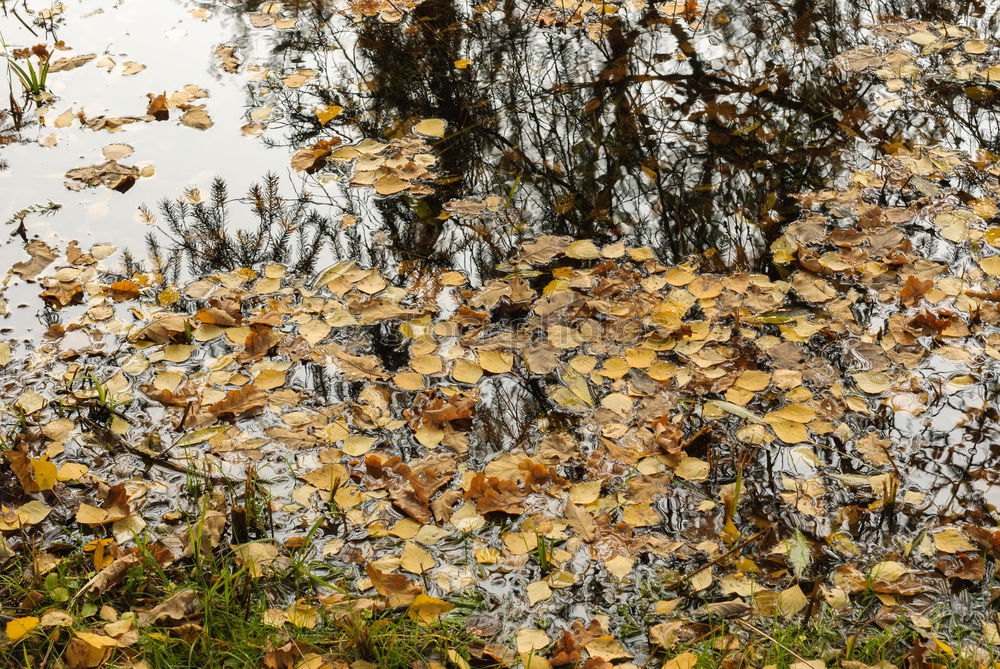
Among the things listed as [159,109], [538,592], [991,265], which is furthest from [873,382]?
[159,109]

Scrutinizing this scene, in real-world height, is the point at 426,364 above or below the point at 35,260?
below

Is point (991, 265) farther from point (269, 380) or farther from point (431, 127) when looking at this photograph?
point (269, 380)

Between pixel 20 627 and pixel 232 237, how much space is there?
1666 millimetres

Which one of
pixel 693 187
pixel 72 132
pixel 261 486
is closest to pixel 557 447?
pixel 261 486

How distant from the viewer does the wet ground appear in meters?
2.11

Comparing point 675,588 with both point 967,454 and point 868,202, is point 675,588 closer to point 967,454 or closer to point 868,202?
point 967,454

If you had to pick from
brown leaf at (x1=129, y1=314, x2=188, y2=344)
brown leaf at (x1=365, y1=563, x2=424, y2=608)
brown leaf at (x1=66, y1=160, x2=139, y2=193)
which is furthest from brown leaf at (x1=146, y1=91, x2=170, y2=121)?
brown leaf at (x1=365, y1=563, x2=424, y2=608)

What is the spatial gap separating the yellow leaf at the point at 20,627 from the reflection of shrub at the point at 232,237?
1.39m

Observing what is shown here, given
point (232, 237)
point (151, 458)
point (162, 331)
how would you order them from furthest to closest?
point (232, 237), point (162, 331), point (151, 458)

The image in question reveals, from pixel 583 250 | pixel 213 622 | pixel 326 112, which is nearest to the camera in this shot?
pixel 213 622

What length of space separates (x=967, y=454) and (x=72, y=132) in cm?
379

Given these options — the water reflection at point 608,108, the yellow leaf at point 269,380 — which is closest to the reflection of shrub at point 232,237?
the water reflection at point 608,108

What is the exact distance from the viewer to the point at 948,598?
1963 mm

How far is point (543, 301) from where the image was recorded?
282 centimetres
